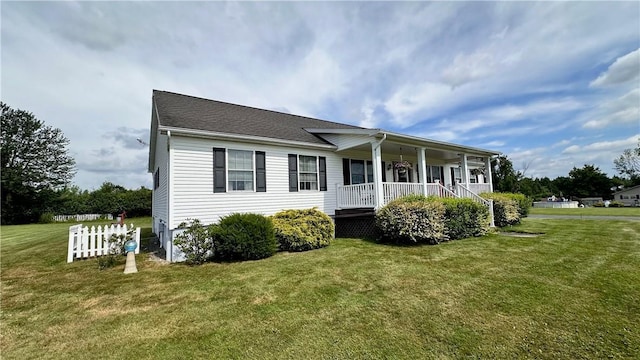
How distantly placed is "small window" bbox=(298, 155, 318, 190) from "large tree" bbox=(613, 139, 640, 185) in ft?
224

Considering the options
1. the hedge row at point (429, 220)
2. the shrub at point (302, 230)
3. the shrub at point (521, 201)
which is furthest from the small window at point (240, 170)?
the shrub at point (521, 201)

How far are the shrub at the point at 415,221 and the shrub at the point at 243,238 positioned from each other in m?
3.89

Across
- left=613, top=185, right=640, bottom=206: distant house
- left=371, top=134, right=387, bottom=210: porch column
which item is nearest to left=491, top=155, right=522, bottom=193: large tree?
left=371, top=134, right=387, bottom=210: porch column

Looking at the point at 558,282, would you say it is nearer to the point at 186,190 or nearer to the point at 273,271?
the point at 273,271

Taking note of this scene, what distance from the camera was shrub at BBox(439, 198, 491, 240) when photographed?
9.30m

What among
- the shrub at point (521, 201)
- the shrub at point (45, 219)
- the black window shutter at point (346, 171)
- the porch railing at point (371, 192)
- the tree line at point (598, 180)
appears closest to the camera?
the porch railing at point (371, 192)

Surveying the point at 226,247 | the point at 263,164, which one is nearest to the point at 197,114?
the point at 263,164

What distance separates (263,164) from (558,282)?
832 centimetres

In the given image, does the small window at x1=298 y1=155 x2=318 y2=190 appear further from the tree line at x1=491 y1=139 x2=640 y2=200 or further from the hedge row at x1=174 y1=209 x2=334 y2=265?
the tree line at x1=491 y1=139 x2=640 y2=200

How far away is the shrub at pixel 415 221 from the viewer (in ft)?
28.0

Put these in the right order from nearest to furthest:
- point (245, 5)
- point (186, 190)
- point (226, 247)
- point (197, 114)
A: point (226, 247) → point (186, 190) → point (245, 5) → point (197, 114)

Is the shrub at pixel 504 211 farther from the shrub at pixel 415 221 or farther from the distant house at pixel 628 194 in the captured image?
the distant house at pixel 628 194

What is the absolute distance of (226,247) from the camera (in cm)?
728

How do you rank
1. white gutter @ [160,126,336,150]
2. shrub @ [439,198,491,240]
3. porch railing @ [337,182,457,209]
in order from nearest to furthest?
white gutter @ [160,126,336,150], shrub @ [439,198,491,240], porch railing @ [337,182,457,209]
